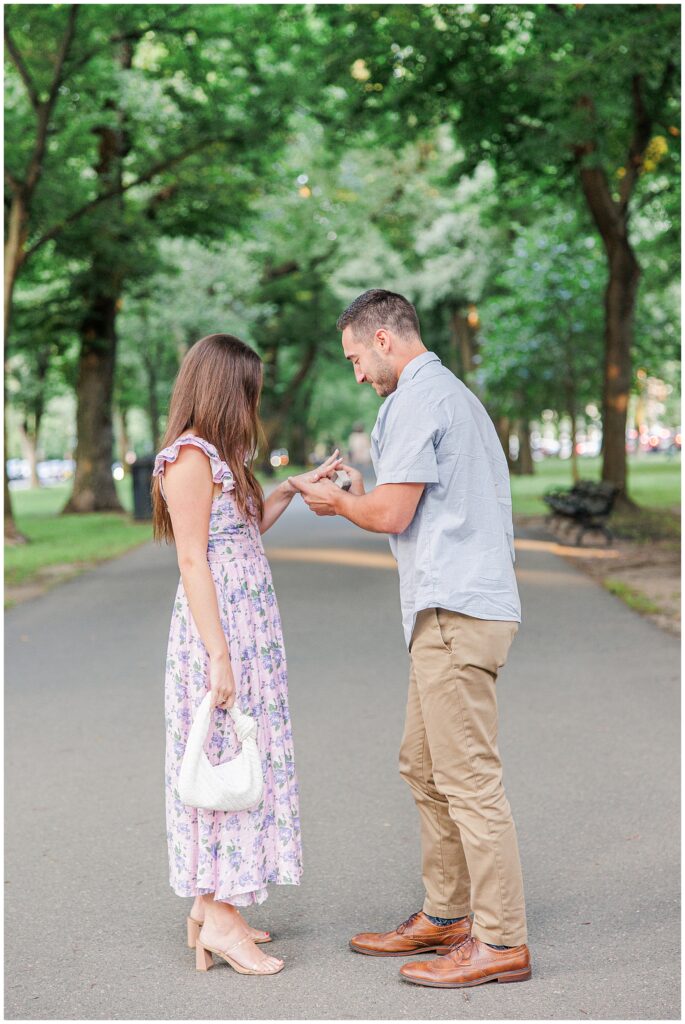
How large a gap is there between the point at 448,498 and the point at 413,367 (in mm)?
413

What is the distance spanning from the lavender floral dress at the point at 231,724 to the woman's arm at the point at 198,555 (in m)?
0.05

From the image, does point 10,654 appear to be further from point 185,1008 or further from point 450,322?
point 450,322

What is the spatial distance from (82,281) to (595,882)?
2367 cm

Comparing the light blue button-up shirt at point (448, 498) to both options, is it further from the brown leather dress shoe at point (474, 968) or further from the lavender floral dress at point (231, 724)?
the brown leather dress shoe at point (474, 968)

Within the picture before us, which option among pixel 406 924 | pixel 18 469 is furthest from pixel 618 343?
pixel 18 469

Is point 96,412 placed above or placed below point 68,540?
above

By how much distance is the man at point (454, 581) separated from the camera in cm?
371

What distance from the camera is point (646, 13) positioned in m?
12.2

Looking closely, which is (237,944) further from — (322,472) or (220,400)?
(220,400)

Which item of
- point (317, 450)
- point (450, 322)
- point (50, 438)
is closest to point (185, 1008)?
point (450, 322)

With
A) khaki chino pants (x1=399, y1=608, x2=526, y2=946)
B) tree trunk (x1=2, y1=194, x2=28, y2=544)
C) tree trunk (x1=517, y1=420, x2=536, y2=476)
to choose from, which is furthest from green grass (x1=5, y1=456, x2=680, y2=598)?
khaki chino pants (x1=399, y1=608, x2=526, y2=946)

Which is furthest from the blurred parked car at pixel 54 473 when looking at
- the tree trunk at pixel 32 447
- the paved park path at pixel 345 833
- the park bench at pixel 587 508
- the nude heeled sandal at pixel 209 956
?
the nude heeled sandal at pixel 209 956

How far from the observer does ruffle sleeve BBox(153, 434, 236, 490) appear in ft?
12.8

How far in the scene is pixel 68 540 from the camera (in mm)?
21359
